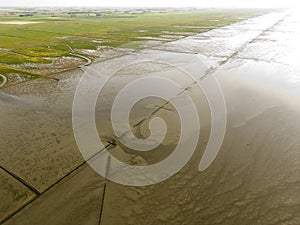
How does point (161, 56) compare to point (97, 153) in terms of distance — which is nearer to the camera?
point (97, 153)

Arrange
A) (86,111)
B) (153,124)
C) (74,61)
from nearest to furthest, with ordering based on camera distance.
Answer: (153,124) < (86,111) < (74,61)

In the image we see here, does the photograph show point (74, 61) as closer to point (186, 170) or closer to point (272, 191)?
point (186, 170)

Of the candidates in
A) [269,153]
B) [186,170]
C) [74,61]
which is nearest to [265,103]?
[269,153]

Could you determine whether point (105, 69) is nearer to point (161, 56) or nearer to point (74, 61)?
point (74, 61)

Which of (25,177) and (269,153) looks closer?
(25,177)

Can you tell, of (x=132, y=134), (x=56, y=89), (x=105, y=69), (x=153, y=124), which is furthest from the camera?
(x=105, y=69)

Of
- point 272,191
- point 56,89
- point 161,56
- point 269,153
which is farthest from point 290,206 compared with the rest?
point 161,56
